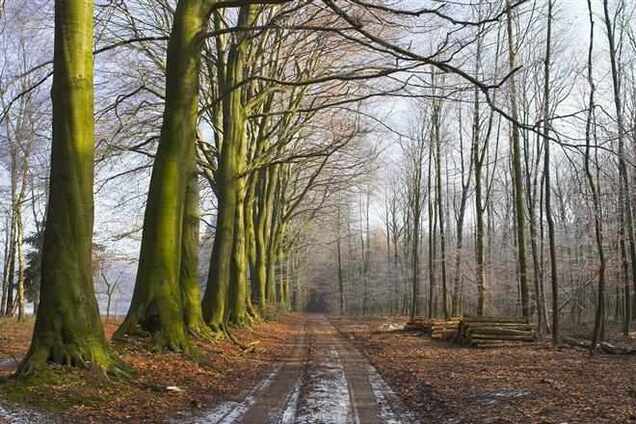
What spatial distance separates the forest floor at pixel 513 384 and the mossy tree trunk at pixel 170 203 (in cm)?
442

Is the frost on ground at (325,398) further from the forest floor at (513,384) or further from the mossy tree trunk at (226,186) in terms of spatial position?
the mossy tree trunk at (226,186)

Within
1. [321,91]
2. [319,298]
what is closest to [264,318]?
[321,91]

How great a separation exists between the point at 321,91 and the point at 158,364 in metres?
15.6

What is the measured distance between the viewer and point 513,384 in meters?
10.1

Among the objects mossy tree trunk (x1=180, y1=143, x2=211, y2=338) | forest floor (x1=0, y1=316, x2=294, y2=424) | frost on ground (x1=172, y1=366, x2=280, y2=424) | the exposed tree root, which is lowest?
frost on ground (x1=172, y1=366, x2=280, y2=424)

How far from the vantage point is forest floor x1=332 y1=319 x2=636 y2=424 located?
7.54m

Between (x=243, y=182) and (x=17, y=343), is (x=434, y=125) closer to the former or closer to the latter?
(x=243, y=182)

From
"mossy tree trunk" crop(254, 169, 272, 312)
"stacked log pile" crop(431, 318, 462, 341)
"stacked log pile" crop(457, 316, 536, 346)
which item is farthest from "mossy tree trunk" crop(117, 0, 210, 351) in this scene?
"mossy tree trunk" crop(254, 169, 272, 312)

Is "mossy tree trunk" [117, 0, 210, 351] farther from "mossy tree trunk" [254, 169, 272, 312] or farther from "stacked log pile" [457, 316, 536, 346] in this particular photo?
"mossy tree trunk" [254, 169, 272, 312]

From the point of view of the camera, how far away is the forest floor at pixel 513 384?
24.7ft

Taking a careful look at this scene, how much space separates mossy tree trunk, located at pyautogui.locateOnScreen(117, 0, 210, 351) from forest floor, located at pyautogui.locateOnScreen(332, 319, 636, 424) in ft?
14.5

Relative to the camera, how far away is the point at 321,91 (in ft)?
78.2

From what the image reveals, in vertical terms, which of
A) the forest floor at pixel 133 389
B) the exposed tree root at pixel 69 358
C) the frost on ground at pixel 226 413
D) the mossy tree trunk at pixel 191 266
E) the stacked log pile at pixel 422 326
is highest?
the mossy tree trunk at pixel 191 266

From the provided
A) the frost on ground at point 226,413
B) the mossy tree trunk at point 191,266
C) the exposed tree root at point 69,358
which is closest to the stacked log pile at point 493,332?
the mossy tree trunk at point 191,266
